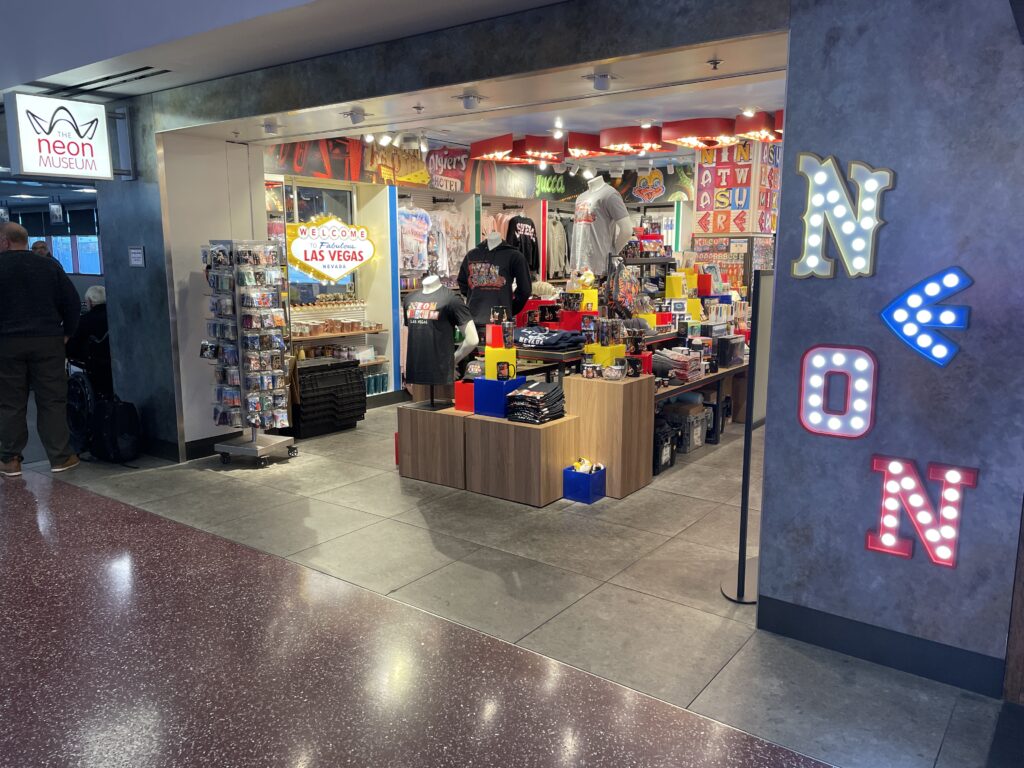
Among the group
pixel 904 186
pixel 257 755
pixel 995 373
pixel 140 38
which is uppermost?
pixel 140 38

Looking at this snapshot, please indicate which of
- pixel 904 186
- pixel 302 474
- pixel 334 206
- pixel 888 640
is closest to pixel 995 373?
pixel 904 186

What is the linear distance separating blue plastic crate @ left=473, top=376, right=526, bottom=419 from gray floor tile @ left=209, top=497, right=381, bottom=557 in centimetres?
110

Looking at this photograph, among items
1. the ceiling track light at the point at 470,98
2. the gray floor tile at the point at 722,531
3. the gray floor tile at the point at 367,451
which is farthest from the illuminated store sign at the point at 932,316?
the gray floor tile at the point at 367,451

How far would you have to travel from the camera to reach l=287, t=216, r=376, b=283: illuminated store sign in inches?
303

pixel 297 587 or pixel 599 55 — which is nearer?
pixel 599 55

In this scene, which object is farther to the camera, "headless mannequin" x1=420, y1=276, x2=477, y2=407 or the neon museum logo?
"headless mannequin" x1=420, y1=276, x2=477, y2=407

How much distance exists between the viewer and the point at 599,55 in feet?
12.2

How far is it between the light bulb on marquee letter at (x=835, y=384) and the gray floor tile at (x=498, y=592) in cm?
150

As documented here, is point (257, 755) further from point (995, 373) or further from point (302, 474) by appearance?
point (302, 474)

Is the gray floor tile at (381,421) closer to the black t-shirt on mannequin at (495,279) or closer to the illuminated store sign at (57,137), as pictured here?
the black t-shirt on mannequin at (495,279)

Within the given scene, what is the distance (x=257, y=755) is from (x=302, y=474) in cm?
362

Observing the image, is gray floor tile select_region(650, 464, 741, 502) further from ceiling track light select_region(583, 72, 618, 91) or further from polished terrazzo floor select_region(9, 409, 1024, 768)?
ceiling track light select_region(583, 72, 618, 91)

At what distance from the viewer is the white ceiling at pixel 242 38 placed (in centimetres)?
395

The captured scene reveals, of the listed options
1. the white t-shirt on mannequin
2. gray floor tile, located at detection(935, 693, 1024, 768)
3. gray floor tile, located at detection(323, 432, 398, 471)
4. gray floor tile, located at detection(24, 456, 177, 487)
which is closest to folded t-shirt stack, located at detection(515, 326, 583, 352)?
the white t-shirt on mannequin
